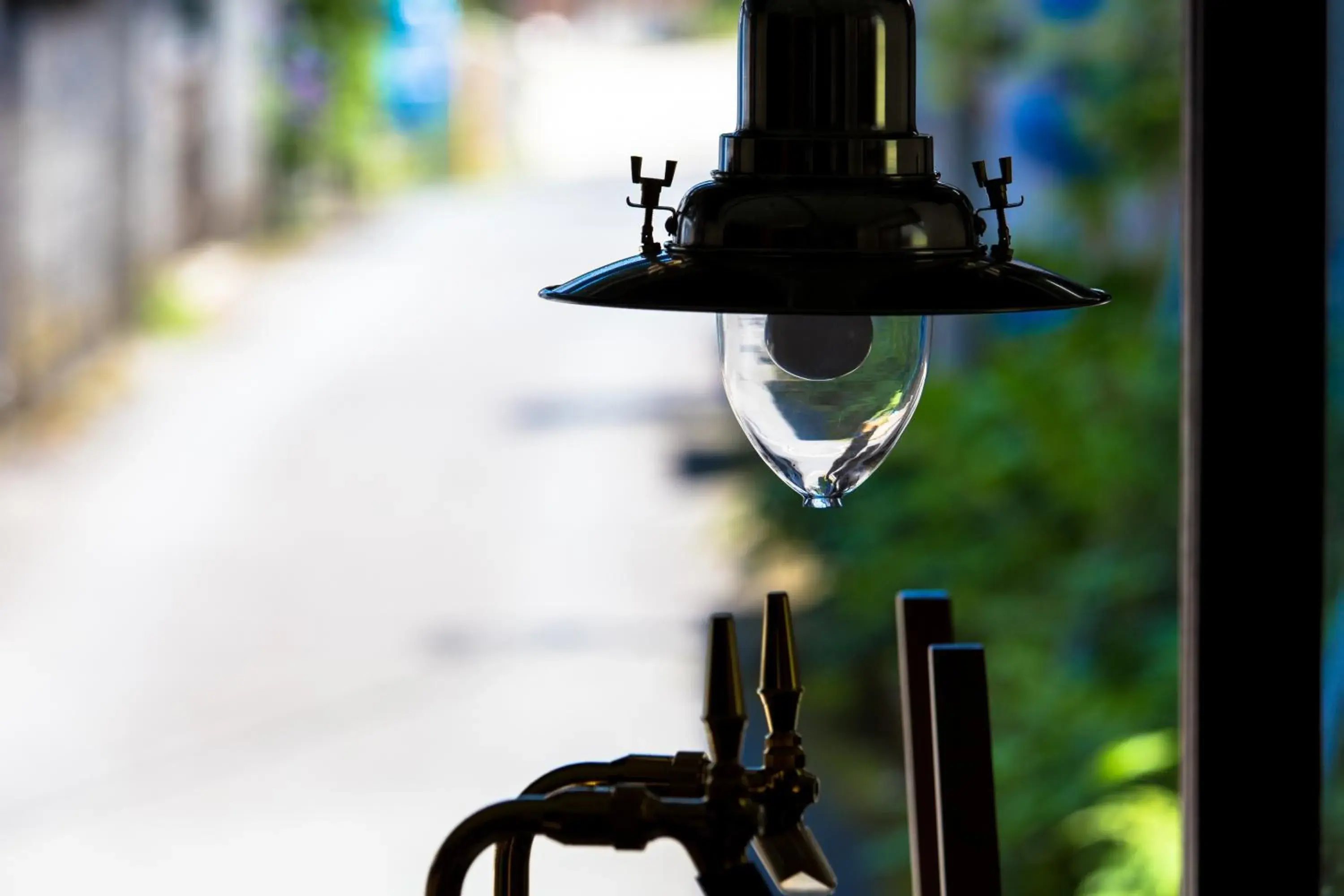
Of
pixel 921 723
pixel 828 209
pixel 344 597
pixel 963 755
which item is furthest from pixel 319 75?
pixel 828 209

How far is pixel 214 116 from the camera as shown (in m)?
6.34

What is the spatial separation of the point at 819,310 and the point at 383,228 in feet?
23.4

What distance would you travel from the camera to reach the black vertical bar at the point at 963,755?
761 millimetres

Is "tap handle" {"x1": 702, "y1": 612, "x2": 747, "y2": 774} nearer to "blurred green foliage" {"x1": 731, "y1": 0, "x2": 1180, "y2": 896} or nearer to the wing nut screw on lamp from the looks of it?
the wing nut screw on lamp

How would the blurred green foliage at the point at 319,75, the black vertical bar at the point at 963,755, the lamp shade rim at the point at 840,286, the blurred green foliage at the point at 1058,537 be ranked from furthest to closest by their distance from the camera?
1. the blurred green foliage at the point at 319,75
2. the blurred green foliage at the point at 1058,537
3. the black vertical bar at the point at 963,755
4. the lamp shade rim at the point at 840,286

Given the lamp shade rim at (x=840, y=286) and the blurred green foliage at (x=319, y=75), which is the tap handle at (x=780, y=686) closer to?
the lamp shade rim at (x=840, y=286)

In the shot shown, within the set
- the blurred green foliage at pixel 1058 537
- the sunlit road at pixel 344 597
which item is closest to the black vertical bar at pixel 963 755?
the blurred green foliage at pixel 1058 537

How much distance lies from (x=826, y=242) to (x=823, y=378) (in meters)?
0.07

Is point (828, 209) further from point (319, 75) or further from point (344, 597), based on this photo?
point (319, 75)

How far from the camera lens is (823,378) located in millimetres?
607

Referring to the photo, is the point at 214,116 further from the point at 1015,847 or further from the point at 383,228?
the point at 1015,847

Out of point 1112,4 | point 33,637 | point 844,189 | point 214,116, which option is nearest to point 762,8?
point 844,189

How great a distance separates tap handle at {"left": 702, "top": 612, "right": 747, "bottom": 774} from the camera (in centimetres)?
65

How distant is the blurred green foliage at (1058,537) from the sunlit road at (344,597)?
0.34 metres
